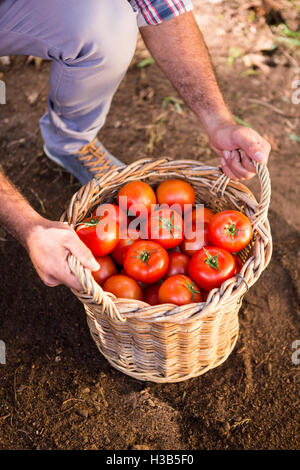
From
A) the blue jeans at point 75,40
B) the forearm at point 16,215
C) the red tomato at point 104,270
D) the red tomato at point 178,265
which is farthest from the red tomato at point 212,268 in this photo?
the blue jeans at point 75,40

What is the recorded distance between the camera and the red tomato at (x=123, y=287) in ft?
5.18

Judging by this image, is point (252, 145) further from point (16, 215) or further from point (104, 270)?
point (16, 215)

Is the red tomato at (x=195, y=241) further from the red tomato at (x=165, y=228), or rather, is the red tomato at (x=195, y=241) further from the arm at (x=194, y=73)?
the arm at (x=194, y=73)

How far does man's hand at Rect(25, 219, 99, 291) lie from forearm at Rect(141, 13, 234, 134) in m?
0.93

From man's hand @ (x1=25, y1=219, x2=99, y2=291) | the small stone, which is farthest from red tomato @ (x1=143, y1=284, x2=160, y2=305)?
the small stone

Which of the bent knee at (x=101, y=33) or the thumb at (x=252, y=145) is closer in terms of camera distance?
the thumb at (x=252, y=145)

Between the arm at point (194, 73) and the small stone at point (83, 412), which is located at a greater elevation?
the arm at point (194, 73)

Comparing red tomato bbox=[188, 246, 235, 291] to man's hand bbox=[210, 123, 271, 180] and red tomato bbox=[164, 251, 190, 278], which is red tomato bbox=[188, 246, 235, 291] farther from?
man's hand bbox=[210, 123, 271, 180]

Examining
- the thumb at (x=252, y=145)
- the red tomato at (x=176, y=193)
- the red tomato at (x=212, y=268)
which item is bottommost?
the red tomato at (x=212, y=268)

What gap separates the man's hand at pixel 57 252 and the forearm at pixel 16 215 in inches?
2.6

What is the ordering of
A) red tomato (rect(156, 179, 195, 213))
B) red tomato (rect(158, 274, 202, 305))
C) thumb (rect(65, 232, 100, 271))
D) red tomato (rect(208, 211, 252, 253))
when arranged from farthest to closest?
red tomato (rect(156, 179, 195, 213)), red tomato (rect(208, 211, 252, 253)), red tomato (rect(158, 274, 202, 305)), thumb (rect(65, 232, 100, 271))

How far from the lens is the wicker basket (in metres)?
1.36
